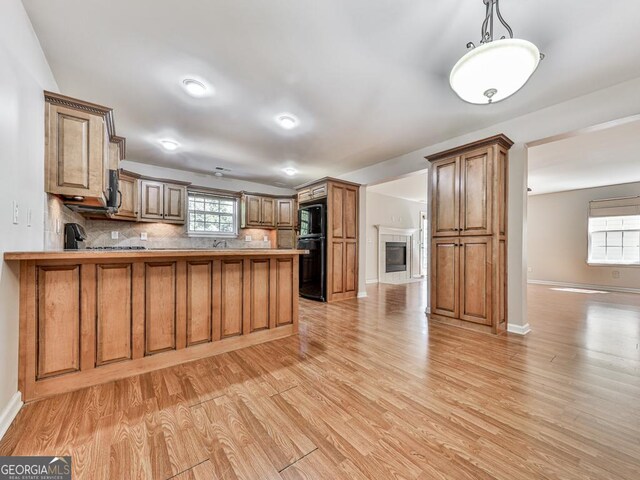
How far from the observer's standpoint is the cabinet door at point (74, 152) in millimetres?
2119

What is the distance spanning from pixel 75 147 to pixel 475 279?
4.37 m

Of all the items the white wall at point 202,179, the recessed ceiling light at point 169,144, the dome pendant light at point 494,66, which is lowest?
the dome pendant light at point 494,66

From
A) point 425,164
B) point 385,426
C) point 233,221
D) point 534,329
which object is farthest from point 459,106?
point 233,221

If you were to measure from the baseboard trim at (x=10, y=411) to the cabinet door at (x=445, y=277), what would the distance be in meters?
3.96

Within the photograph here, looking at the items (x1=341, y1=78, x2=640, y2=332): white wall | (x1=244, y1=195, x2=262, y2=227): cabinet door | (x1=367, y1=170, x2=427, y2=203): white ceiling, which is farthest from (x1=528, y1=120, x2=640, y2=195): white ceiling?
(x1=244, y1=195, x2=262, y2=227): cabinet door

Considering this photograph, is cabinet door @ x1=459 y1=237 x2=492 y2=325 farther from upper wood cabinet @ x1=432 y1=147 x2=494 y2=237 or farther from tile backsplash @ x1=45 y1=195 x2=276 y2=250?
tile backsplash @ x1=45 y1=195 x2=276 y2=250

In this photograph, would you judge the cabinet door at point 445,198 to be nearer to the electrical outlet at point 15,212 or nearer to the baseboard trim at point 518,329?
the baseboard trim at point 518,329

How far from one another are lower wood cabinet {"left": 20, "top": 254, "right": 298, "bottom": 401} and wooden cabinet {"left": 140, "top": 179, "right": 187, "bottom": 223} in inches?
130

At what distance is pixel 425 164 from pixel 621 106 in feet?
6.76

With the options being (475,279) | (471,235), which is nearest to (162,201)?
(471,235)

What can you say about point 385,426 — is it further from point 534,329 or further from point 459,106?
point 459,106

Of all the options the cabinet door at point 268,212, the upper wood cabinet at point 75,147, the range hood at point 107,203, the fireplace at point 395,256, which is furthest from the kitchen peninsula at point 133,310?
the fireplace at point 395,256

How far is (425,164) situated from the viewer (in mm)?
4141

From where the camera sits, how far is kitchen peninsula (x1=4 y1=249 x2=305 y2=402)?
1.64 m
